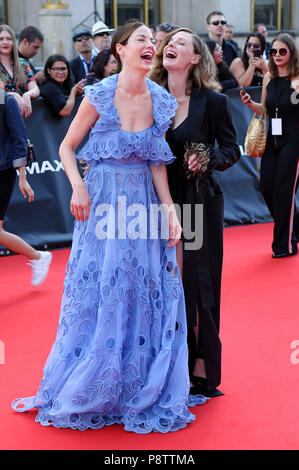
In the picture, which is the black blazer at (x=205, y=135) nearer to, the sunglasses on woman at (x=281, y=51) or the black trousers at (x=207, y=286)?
the black trousers at (x=207, y=286)

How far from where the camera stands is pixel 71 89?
27.5ft

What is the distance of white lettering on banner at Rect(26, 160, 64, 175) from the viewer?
8180 millimetres

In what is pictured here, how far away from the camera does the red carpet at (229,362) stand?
366 centimetres

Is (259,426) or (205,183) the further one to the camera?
(205,183)

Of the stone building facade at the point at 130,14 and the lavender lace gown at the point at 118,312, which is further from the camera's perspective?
the stone building facade at the point at 130,14

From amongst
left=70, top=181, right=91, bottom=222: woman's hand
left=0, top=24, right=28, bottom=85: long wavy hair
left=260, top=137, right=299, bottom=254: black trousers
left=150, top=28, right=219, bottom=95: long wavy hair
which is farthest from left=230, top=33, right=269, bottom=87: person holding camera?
left=70, top=181, right=91, bottom=222: woman's hand

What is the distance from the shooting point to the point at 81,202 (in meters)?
3.78

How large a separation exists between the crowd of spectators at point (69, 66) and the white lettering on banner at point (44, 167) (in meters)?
0.54

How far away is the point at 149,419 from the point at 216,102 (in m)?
1.69

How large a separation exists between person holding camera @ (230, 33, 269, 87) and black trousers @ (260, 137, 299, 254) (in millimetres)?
2274

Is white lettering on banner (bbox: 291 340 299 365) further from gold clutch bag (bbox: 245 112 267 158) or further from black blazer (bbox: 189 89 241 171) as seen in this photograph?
gold clutch bag (bbox: 245 112 267 158)

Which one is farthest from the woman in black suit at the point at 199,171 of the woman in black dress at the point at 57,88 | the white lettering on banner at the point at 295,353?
the woman in black dress at the point at 57,88

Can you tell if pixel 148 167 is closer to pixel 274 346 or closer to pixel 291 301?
pixel 274 346
